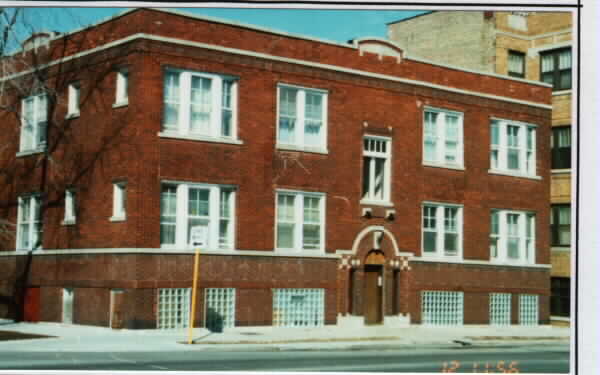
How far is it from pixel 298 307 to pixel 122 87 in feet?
30.8

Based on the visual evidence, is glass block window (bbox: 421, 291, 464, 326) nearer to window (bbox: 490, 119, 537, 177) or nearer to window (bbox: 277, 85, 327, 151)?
window (bbox: 490, 119, 537, 177)

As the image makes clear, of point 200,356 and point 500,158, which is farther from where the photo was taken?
point 500,158

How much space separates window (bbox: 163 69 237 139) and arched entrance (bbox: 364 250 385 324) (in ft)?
24.0

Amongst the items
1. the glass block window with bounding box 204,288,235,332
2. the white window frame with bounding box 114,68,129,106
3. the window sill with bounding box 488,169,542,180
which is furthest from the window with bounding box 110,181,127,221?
the window sill with bounding box 488,169,542,180

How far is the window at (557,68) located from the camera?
44.9 m

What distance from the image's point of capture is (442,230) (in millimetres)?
39969

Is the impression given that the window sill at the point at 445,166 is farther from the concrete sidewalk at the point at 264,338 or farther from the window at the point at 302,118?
the concrete sidewalk at the point at 264,338

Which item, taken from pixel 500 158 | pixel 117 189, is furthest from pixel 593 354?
pixel 500 158

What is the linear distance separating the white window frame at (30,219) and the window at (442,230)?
14.0 meters

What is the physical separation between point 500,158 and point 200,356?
1992cm

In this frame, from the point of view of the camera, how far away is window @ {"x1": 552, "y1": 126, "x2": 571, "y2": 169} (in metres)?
44.3

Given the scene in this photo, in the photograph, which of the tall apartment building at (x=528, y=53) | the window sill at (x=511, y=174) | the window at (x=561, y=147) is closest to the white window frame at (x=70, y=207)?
the window sill at (x=511, y=174)

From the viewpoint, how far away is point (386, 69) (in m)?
38.4

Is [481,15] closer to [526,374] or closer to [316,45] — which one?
[316,45]
